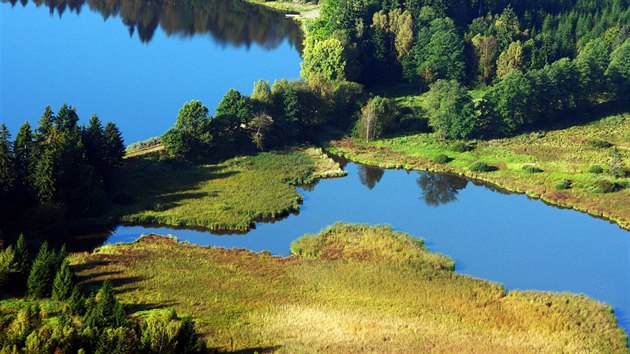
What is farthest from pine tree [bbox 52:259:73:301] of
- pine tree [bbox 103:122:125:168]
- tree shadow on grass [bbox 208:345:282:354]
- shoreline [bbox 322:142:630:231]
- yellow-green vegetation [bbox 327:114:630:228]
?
yellow-green vegetation [bbox 327:114:630:228]

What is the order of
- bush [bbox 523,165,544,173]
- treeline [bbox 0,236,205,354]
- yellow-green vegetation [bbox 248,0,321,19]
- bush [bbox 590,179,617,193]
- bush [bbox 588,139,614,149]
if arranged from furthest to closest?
1. yellow-green vegetation [bbox 248,0,321,19]
2. bush [bbox 588,139,614,149]
3. bush [bbox 523,165,544,173]
4. bush [bbox 590,179,617,193]
5. treeline [bbox 0,236,205,354]

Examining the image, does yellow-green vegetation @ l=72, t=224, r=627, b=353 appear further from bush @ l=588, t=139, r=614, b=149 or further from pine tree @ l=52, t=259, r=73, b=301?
bush @ l=588, t=139, r=614, b=149

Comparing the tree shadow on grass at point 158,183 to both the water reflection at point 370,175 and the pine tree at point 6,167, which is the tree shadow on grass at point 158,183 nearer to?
the pine tree at point 6,167

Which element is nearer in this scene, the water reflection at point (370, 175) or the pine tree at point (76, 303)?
the pine tree at point (76, 303)

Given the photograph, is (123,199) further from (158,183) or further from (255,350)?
(255,350)

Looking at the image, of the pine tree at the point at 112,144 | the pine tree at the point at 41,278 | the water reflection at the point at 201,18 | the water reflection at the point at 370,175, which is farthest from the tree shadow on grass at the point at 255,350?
the water reflection at the point at 201,18

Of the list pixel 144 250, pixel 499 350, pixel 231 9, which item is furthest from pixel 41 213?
pixel 231 9

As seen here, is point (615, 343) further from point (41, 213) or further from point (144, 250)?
point (41, 213)
